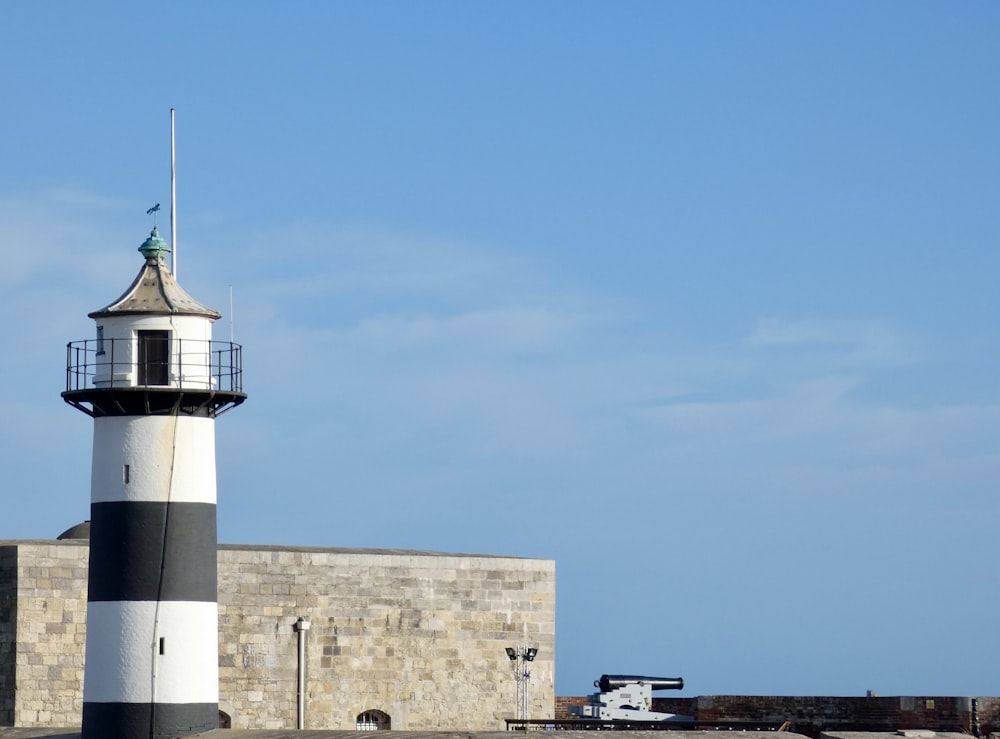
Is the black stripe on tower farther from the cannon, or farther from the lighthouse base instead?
the cannon

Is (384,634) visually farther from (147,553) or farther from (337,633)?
(147,553)

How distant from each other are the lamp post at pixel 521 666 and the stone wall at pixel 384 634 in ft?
0.28

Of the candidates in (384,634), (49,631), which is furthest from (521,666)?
(49,631)

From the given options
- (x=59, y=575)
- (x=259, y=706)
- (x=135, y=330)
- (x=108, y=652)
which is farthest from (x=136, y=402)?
(x=259, y=706)

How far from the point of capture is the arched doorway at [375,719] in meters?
24.8

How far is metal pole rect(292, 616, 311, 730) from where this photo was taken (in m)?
24.2

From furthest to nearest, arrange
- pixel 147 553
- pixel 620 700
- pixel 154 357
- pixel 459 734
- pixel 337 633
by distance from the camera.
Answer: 1. pixel 620 700
2. pixel 337 633
3. pixel 154 357
4. pixel 147 553
5. pixel 459 734

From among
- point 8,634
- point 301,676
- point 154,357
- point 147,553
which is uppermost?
point 154,357

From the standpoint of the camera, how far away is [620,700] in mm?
29609

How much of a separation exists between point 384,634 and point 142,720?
632 cm

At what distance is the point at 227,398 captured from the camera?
19891 mm

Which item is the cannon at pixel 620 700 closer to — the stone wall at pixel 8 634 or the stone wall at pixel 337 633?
the stone wall at pixel 337 633

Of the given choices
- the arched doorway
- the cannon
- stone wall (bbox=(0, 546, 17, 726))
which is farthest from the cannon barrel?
stone wall (bbox=(0, 546, 17, 726))

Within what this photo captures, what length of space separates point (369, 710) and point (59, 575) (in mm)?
4427
